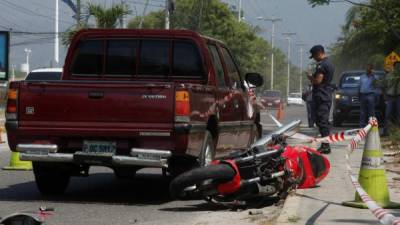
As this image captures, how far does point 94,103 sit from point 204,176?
1.60m

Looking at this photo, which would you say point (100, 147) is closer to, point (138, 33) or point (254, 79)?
point (138, 33)

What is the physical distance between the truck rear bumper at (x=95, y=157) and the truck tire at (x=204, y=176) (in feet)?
1.17

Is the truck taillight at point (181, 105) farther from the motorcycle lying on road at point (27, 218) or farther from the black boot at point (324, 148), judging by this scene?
the black boot at point (324, 148)

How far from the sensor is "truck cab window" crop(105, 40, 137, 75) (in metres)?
11.3

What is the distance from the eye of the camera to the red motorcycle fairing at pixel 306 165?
9.83 metres

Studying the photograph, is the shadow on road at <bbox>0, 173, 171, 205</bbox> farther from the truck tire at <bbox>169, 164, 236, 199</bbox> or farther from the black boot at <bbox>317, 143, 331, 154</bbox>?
the black boot at <bbox>317, 143, 331, 154</bbox>

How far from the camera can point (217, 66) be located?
11.6 metres

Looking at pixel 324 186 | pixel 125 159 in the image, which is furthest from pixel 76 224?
pixel 324 186

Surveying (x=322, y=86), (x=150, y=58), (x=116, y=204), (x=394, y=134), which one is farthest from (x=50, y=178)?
(x=394, y=134)

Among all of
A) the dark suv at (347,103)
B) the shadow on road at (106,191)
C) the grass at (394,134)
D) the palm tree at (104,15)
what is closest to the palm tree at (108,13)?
the palm tree at (104,15)

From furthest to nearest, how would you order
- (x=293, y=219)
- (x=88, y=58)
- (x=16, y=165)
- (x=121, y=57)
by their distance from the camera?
1. (x=16, y=165)
2. (x=88, y=58)
3. (x=121, y=57)
4. (x=293, y=219)

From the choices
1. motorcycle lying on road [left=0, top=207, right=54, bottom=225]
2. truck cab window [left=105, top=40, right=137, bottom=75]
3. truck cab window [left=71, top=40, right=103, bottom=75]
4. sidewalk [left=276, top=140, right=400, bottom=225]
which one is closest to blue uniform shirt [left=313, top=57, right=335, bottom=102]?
sidewalk [left=276, top=140, right=400, bottom=225]

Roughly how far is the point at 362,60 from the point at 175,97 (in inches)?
1629

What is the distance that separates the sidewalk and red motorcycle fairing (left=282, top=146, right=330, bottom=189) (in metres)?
0.12
